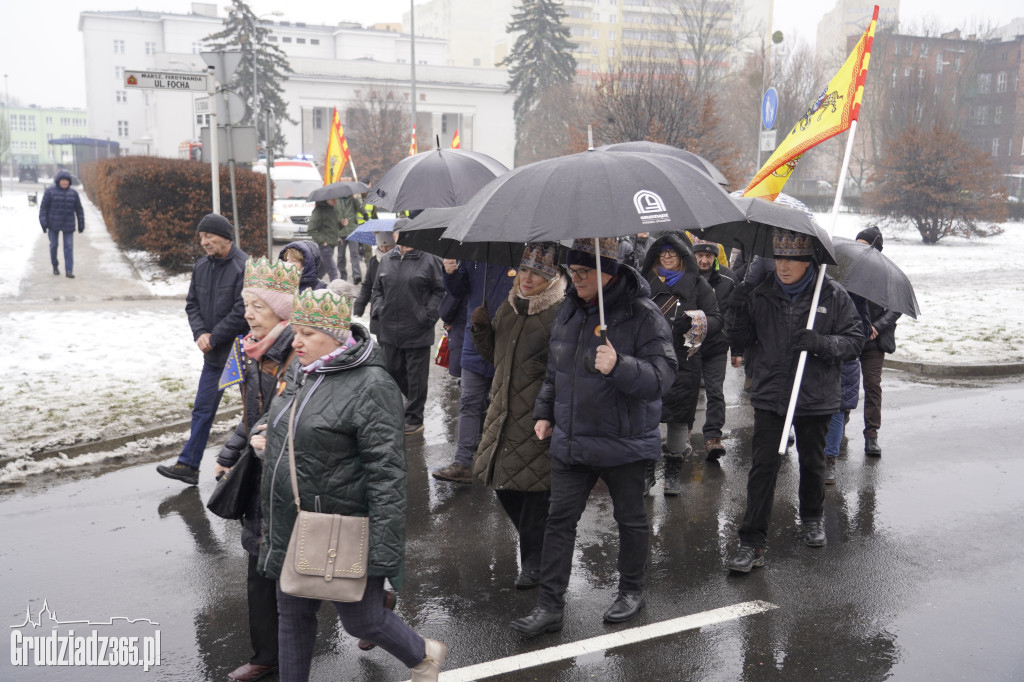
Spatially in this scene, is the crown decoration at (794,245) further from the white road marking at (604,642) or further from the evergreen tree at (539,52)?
the evergreen tree at (539,52)

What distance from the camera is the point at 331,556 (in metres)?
3.55

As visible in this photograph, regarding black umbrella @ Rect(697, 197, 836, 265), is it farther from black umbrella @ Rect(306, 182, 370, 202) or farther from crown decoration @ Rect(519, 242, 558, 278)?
black umbrella @ Rect(306, 182, 370, 202)

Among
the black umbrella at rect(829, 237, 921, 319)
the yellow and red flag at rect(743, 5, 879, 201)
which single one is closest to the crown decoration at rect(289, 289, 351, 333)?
the yellow and red flag at rect(743, 5, 879, 201)

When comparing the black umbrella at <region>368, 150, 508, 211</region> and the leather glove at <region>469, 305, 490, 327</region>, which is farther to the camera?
the black umbrella at <region>368, 150, 508, 211</region>

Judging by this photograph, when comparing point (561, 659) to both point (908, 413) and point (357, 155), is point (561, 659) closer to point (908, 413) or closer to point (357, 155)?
point (908, 413)

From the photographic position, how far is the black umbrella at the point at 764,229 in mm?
4941

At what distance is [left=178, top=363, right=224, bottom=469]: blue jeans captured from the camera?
6887 mm

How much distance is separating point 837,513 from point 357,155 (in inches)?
2031

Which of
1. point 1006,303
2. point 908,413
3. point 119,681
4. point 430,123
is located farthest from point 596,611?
point 430,123

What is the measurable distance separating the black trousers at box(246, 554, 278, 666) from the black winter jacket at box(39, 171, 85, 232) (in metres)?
Result: 14.7

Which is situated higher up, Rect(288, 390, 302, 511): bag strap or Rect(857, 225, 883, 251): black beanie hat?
Rect(857, 225, 883, 251): black beanie hat

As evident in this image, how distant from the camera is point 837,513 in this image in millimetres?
6617

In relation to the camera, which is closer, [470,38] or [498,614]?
[498,614]

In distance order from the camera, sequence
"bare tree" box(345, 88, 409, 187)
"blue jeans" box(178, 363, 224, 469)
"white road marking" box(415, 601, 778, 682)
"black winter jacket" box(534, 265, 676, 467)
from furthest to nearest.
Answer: "bare tree" box(345, 88, 409, 187) < "blue jeans" box(178, 363, 224, 469) < "black winter jacket" box(534, 265, 676, 467) < "white road marking" box(415, 601, 778, 682)
